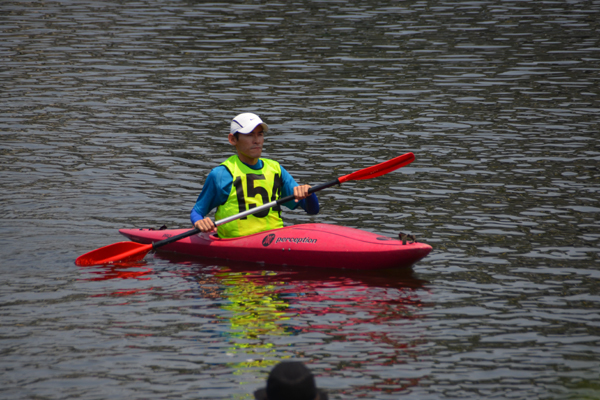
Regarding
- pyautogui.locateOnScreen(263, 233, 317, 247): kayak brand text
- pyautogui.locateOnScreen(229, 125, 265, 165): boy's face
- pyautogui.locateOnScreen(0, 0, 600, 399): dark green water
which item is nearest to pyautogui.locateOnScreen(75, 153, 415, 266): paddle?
pyautogui.locateOnScreen(0, 0, 600, 399): dark green water

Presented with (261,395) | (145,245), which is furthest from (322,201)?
(261,395)

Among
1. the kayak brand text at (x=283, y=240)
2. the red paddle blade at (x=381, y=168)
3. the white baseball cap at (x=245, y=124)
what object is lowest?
the kayak brand text at (x=283, y=240)

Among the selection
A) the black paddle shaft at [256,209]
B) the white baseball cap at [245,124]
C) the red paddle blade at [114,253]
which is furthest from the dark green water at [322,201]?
the white baseball cap at [245,124]

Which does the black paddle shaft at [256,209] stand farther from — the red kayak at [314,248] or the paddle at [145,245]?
the red kayak at [314,248]

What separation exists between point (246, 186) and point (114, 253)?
1.60m

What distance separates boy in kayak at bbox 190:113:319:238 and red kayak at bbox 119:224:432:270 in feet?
0.86

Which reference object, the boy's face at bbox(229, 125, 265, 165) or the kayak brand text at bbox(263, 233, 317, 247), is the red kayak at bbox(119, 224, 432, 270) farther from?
the boy's face at bbox(229, 125, 265, 165)

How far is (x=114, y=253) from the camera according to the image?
8.98 m

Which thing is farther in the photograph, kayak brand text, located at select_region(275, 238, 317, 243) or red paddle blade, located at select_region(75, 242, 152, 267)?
red paddle blade, located at select_region(75, 242, 152, 267)

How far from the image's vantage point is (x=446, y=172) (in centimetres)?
1226

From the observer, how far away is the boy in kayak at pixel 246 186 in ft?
29.1

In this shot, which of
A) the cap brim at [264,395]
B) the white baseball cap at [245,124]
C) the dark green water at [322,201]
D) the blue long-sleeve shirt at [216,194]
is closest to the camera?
the cap brim at [264,395]

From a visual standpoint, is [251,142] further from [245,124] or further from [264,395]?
[264,395]

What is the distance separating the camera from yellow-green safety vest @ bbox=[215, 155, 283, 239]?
8977 millimetres
